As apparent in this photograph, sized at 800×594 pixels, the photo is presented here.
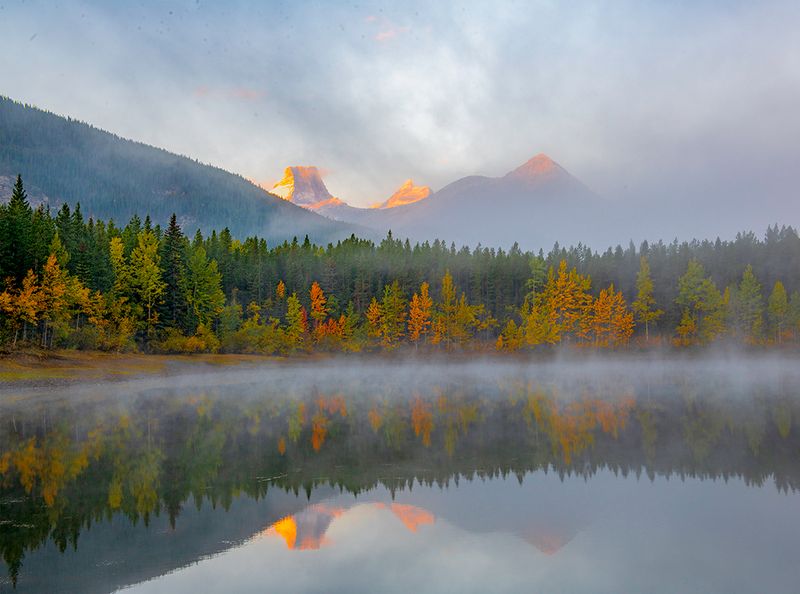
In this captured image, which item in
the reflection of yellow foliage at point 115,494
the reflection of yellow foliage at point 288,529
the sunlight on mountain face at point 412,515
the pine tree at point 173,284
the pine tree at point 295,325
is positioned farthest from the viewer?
the pine tree at point 295,325

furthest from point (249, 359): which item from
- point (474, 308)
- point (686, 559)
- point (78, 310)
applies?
point (686, 559)

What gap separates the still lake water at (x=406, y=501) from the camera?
15.8 meters

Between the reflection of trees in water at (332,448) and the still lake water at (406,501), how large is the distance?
163 mm

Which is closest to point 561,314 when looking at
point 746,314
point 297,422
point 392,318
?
point 392,318

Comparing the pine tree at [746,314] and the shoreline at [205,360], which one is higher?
the pine tree at [746,314]

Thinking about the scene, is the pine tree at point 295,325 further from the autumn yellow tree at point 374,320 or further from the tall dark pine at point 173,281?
the tall dark pine at point 173,281

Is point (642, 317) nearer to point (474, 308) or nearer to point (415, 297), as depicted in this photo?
point (474, 308)

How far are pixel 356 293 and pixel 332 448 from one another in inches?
4862

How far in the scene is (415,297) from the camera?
14488cm

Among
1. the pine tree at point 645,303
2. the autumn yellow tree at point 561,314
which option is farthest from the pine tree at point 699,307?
the autumn yellow tree at point 561,314

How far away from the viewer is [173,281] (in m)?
107

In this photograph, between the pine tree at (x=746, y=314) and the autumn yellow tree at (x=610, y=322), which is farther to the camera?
the autumn yellow tree at (x=610, y=322)

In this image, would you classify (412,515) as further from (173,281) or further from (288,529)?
(173,281)

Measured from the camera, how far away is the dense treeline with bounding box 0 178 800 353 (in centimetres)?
8512
